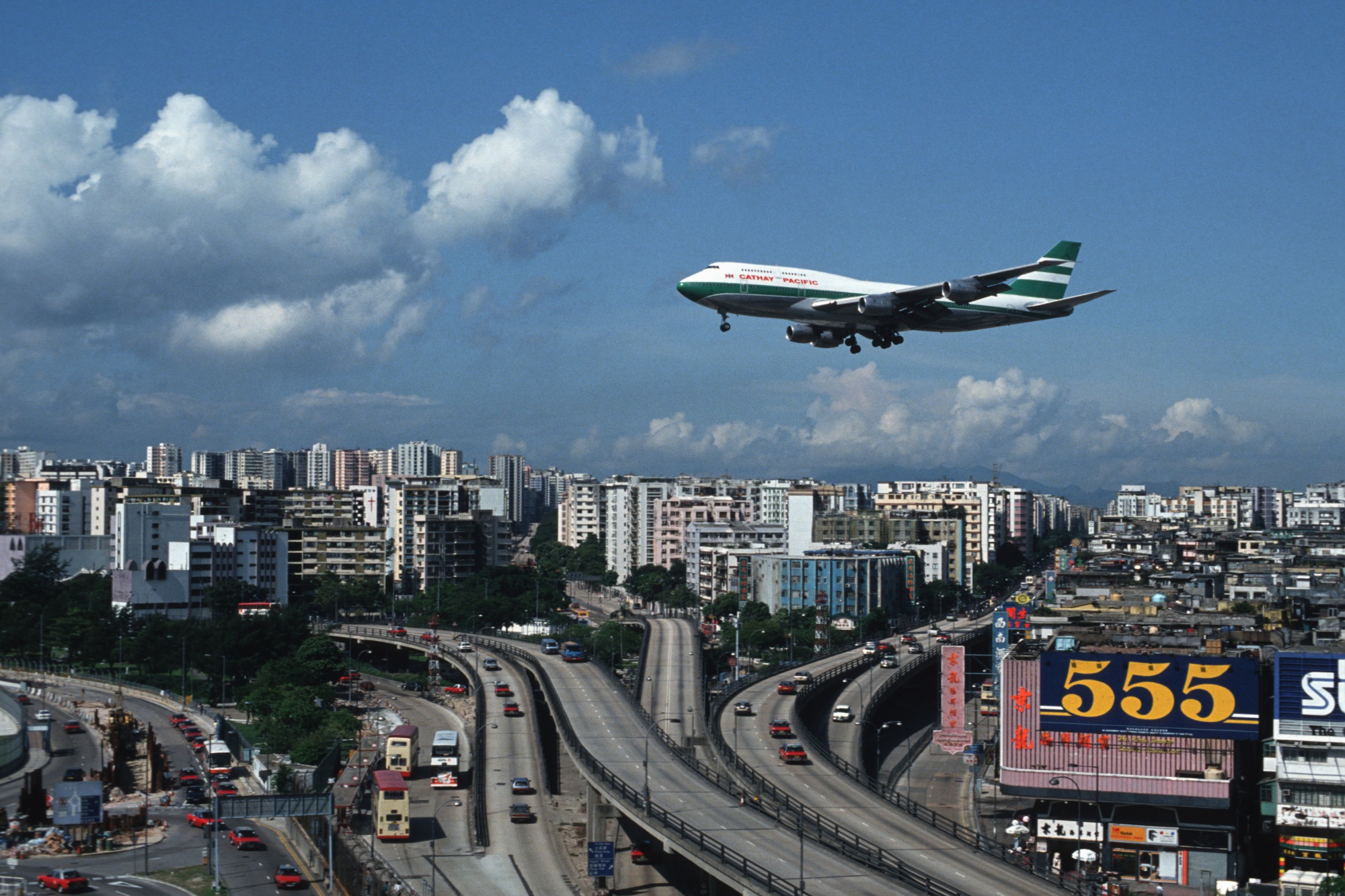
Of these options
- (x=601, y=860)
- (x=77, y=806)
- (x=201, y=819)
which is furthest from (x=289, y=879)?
(x=201, y=819)

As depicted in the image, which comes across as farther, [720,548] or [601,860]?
[720,548]

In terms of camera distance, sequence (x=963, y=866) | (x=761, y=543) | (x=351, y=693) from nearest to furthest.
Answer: (x=963, y=866)
(x=351, y=693)
(x=761, y=543)

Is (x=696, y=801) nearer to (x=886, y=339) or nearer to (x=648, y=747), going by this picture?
(x=648, y=747)

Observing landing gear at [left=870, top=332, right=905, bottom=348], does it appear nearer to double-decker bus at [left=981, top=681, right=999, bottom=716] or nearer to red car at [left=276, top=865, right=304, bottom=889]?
red car at [left=276, top=865, right=304, bottom=889]

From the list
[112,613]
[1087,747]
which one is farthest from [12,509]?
[1087,747]

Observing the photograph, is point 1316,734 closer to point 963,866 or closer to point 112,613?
point 963,866

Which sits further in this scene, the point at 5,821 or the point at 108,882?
the point at 5,821
